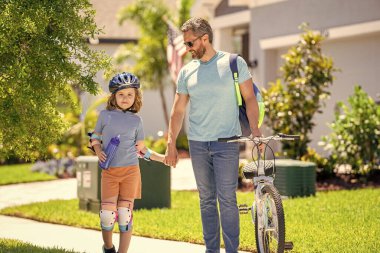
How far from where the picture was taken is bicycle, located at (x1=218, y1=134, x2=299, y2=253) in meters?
7.41

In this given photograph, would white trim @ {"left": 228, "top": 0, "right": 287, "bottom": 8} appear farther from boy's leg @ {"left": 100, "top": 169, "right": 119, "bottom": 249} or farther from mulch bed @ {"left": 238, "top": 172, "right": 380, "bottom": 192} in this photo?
boy's leg @ {"left": 100, "top": 169, "right": 119, "bottom": 249}

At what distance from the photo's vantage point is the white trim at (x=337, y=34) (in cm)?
1838

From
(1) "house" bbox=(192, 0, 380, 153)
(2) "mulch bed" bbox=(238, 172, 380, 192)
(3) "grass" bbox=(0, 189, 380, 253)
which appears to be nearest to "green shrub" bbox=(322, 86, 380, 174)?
(2) "mulch bed" bbox=(238, 172, 380, 192)

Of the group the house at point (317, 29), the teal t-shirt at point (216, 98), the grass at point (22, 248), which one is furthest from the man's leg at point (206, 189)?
the house at point (317, 29)

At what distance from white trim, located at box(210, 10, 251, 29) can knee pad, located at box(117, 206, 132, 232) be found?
1548 cm

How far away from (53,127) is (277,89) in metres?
7.85

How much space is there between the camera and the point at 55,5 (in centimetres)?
866

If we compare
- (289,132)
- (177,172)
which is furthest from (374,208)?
(177,172)

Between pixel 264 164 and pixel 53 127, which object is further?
pixel 53 127

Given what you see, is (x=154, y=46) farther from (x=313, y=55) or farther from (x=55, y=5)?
(x=55, y=5)

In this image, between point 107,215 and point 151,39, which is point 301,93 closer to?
point 107,215

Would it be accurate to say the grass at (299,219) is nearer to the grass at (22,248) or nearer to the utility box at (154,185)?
the utility box at (154,185)

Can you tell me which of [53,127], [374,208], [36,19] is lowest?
[374,208]

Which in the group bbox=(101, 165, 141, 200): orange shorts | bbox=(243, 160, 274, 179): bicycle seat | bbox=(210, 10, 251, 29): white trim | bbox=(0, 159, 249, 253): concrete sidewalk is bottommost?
bbox=(0, 159, 249, 253): concrete sidewalk
